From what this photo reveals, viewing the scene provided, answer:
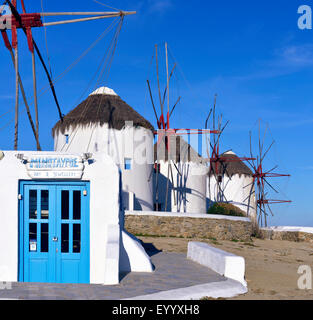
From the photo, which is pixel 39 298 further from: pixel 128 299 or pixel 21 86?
pixel 21 86

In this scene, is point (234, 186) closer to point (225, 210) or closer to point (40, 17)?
point (225, 210)

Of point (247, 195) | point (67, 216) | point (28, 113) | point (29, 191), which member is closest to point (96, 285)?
point (67, 216)

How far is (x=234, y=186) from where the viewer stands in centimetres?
4412

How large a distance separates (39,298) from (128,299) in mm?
1718

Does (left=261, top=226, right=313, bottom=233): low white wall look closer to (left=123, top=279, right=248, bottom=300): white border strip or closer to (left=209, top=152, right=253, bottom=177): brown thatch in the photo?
(left=209, top=152, right=253, bottom=177): brown thatch

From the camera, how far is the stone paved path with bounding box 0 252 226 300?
8969 millimetres

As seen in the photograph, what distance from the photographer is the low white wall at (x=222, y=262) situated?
37.8ft

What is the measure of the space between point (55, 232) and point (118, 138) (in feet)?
59.3

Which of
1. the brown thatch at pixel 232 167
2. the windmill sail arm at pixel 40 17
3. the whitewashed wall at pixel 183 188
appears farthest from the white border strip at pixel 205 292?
the brown thatch at pixel 232 167

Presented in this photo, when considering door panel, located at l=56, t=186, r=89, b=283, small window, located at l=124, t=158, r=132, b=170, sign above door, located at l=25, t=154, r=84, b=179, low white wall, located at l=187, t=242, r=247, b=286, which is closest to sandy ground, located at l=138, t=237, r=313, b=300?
low white wall, located at l=187, t=242, r=247, b=286

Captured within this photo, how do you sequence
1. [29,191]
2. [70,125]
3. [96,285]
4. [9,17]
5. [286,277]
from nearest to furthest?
1. [96,285]
2. [29,191]
3. [286,277]
4. [9,17]
5. [70,125]

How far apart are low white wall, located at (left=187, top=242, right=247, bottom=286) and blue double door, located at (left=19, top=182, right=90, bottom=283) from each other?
142 inches

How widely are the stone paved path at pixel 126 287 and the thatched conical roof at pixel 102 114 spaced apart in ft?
56.5
